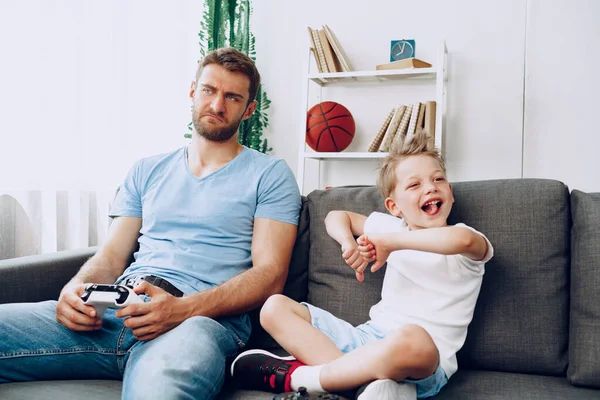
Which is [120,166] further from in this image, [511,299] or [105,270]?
[511,299]

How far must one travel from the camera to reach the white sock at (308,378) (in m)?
1.09

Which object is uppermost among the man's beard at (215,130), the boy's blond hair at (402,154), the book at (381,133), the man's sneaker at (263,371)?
the book at (381,133)

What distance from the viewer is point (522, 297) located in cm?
131

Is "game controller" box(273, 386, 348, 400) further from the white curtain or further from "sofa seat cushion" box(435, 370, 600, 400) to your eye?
the white curtain

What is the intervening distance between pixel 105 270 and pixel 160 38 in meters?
Answer: 1.59

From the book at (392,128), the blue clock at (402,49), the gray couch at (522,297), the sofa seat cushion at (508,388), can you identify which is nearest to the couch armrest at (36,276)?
the gray couch at (522,297)

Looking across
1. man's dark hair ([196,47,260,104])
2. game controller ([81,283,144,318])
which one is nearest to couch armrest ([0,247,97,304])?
game controller ([81,283,144,318])

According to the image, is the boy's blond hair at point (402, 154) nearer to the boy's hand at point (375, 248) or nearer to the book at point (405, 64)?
the boy's hand at point (375, 248)

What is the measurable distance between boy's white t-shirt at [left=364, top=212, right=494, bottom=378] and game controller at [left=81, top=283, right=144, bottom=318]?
57 centimetres

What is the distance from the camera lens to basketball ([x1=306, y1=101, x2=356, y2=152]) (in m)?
3.16

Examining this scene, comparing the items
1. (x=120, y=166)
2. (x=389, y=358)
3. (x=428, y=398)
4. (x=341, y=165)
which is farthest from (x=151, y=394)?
(x=341, y=165)

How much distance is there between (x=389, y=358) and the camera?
1.03 m

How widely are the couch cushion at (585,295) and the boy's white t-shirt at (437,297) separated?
235 millimetres

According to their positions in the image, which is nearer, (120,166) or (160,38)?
(120,166)
